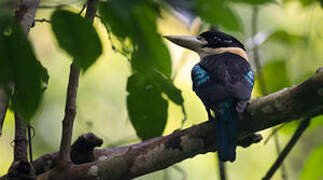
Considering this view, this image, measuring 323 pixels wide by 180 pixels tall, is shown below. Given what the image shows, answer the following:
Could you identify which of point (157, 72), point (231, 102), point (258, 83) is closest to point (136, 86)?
point (157, 72)

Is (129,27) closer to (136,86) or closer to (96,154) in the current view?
(136,86)

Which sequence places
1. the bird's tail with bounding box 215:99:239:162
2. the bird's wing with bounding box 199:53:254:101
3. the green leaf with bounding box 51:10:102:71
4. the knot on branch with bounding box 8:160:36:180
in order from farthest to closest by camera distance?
the bird's wing with bounding box 199:53:254:101, the bird's tail with bounding box 215:99:239:162, the knot on branch with bounding box 8:160:36:180, the green leaf with bounding box 51:10:102:71

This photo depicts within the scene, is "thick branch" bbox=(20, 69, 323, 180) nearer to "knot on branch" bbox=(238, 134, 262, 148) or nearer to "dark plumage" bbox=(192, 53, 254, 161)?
"dark plumage" bbox=(192, 53, 254, 161)

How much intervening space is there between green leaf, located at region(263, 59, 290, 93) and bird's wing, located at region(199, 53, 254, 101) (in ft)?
1.13

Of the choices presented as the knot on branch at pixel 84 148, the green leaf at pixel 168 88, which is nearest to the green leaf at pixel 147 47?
the green leaf at pixel 168 88

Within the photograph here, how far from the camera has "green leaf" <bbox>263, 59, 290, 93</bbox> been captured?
13.7 feet

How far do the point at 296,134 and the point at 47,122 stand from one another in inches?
159

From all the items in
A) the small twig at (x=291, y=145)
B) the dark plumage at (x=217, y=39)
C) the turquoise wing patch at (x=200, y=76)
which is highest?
the turquoise wing patch at (x=200, y=76)

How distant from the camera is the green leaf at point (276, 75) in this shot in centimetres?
417

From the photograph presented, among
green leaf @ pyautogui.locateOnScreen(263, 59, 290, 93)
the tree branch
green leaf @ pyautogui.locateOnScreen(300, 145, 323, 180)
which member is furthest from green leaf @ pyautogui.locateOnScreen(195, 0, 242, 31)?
green leaf @ pyautogui.locateOnScreen(263, 59, 290, 93)

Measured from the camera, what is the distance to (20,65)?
1.71 meters

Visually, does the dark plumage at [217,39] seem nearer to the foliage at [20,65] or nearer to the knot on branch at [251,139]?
the knot on branch at [251,139]

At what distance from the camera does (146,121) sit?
2.88 meters

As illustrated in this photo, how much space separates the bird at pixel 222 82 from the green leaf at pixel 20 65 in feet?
4.46
